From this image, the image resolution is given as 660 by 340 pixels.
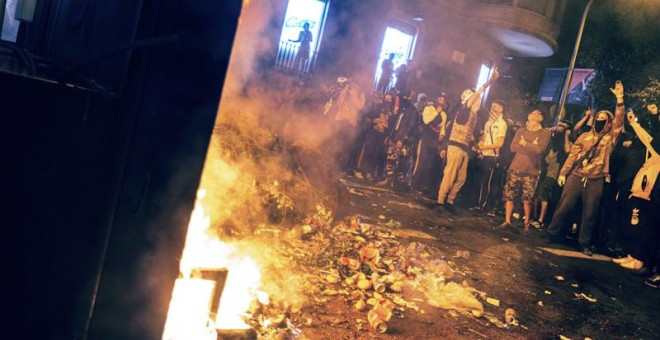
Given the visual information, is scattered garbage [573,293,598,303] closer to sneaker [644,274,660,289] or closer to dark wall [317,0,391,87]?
sneaker [644,274,660,289]

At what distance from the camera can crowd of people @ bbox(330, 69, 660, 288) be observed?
27.7 ft

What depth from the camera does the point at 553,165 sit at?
9.99 m

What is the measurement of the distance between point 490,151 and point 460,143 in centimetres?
Result: 111

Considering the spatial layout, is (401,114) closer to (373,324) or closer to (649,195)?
(649,195)

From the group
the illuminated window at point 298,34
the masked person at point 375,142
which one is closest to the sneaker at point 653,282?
the masked person at point 375,142

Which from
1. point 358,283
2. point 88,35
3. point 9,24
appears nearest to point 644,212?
point 358,283

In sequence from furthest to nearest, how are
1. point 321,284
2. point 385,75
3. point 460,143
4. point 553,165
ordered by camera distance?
1. point 385,75
2. point 553,165
3. point 460,143
4. point 321,284

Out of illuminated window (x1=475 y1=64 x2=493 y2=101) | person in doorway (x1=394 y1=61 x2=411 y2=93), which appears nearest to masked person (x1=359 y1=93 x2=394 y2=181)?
person in doorway (x1=394 y1=61 x2=411 y2=93)

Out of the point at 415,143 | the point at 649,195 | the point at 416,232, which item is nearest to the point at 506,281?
the point at 416,232

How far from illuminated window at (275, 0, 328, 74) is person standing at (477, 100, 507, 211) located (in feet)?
18.4

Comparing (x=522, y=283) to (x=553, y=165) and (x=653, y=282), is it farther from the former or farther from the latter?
(x=553, y=165)

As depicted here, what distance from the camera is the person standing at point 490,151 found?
9969mm

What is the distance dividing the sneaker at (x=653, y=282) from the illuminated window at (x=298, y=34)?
9.79 meters

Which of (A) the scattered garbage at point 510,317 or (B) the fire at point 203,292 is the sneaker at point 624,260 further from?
(B) the fire at point 203,292
